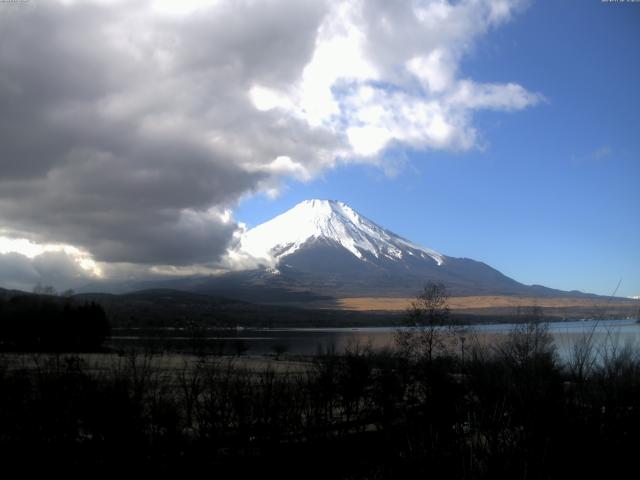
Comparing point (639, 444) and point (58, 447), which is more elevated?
point (639, 444)

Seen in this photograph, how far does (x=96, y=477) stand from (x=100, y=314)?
66394 millimetres

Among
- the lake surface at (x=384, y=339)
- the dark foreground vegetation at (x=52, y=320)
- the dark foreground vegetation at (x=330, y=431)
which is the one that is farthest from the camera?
the dark foreground vegetation at (x=52, y=320)

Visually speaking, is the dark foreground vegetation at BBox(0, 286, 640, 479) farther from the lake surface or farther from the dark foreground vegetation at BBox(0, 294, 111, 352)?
the dark foreground vegetation at BBox(0, 294, 111, 352)

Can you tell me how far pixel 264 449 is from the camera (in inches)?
472

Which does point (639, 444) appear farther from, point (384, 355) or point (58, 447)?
point (384, 355)

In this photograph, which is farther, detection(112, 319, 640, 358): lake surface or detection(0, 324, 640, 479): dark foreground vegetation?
detection(112, 319, 640, 358): lake surface

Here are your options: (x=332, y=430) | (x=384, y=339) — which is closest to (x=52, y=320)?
(x=384, y=339)

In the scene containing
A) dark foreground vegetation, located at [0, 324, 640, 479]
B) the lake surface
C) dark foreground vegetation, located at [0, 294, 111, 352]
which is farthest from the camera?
dark foreground vegetation, located at [0, 294, 111, 352]

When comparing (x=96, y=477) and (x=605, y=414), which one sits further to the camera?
(x=96, y=477)

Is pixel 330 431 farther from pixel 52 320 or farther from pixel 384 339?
pixel 384 339

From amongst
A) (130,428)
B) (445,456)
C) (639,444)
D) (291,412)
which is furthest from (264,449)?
(639,444)

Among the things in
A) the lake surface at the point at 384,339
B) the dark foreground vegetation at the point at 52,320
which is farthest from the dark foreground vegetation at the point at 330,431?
the dark foreground vegetation at the point at 52,320

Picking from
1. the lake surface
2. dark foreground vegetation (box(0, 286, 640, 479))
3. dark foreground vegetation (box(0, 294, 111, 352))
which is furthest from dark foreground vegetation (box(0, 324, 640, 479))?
dark foreground vegetation (box(0, 294, 111, 352))

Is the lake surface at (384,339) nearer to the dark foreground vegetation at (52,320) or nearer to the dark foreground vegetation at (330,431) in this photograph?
the dark foreground vegetation at (330,431)
